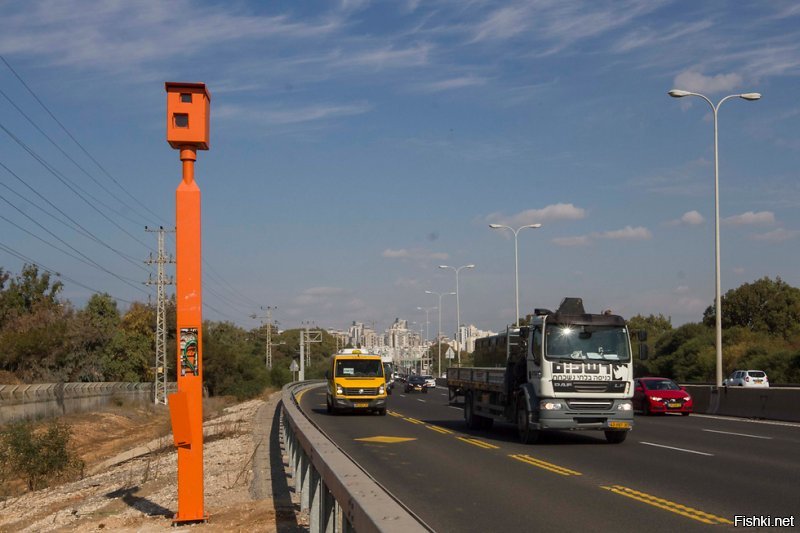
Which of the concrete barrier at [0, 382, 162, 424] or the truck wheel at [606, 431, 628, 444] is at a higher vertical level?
the truck wheel at [606, 431, 628, 444]

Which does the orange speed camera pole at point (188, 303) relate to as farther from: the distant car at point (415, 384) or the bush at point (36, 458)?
the distant car at point (415, 384)

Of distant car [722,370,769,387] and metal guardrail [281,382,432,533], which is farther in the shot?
distant car [722,370,769,387]

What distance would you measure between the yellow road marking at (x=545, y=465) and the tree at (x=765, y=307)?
7865 centimetres

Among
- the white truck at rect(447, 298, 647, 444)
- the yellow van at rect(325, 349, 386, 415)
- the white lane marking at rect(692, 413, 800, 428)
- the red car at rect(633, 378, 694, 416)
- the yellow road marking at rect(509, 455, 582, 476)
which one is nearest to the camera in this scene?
the yellow road marking at rect(509, 455, 582, 476)

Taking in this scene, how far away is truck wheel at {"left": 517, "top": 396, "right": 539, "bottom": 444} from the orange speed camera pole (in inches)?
474

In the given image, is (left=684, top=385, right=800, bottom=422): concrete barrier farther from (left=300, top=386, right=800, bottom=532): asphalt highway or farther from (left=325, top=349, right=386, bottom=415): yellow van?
(left=325, top=349, right=386, bottom=415): yellow van

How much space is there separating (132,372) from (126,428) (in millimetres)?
36950

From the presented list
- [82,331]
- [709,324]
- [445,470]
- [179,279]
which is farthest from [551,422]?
A: [709,324]

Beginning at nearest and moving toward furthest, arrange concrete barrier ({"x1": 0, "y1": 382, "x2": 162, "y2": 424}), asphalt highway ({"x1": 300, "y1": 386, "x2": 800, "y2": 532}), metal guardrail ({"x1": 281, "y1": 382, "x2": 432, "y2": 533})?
metal guardrail ({"x1": 281, "y1": 382, "x2": 432, "y2": 533})
asphalt highway ({"x1": 300, "y1": 386, "x2": 800, "y2": 532})
concrete barrier ({"x1": 0, "y1": 382, "x2": 162, "y2": 424})

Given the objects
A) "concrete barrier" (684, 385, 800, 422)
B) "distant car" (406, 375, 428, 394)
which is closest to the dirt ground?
"concrete barrier" (684, 385, 800, 422)

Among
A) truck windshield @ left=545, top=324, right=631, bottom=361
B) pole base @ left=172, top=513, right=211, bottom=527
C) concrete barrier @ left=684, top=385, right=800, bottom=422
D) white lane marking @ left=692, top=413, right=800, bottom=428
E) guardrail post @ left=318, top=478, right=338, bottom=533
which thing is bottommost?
white lane marking @ left=692, top=413, right=800, bottom=428

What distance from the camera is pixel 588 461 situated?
56.2 ft

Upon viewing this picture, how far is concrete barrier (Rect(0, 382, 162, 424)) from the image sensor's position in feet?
141

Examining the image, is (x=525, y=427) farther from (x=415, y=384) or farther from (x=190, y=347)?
(x=415, y=384)
